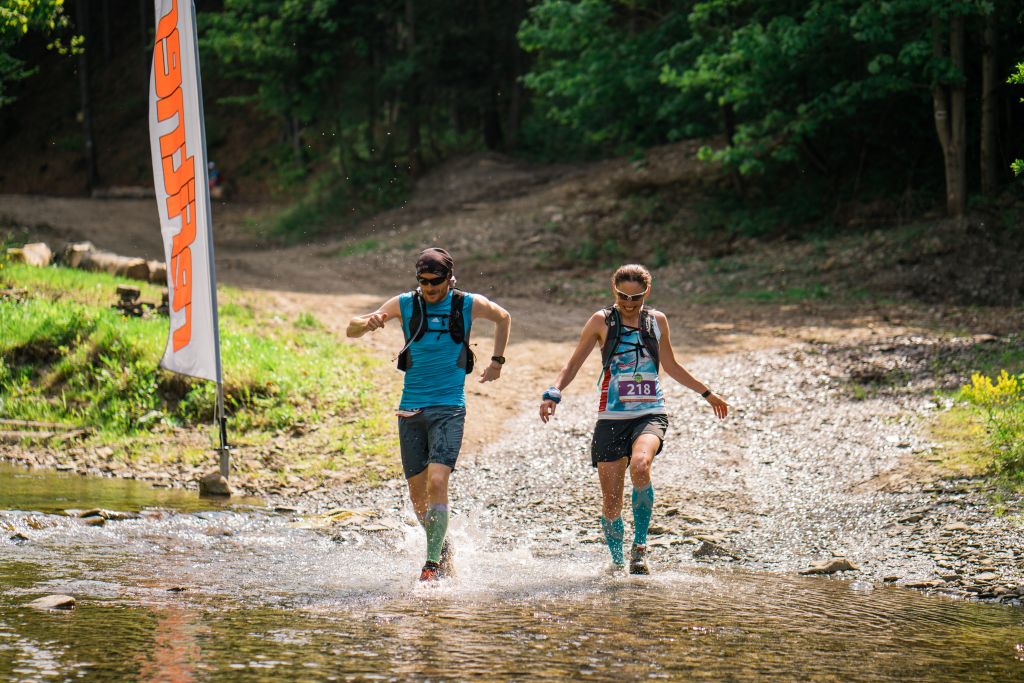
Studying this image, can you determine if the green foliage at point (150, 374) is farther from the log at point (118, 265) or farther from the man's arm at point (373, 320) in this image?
the man's arm at point (373, 320)

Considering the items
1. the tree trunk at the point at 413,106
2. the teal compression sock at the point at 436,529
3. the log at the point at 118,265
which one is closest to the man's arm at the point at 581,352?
the teal compression sock at the point at 436,529

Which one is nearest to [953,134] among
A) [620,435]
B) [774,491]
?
[774,491]

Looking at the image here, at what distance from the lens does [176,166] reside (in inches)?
380

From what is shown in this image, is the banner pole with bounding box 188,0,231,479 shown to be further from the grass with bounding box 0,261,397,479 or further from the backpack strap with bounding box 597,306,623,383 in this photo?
the backpack strap with bounding box 597,306,623,383

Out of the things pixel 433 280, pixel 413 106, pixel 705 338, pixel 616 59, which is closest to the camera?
pixel 433 280

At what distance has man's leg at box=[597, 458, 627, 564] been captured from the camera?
681 centimetres

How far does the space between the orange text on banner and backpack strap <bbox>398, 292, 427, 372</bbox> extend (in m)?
3.87

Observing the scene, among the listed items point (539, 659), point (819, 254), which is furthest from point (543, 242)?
point (539, 659)

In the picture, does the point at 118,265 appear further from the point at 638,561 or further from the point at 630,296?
the point at 638,561

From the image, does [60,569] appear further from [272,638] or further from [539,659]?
[539,659]

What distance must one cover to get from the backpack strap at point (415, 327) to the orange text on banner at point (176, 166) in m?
3.87

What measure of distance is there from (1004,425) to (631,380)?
3696 millimetres

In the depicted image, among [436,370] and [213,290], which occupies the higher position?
[213,290]

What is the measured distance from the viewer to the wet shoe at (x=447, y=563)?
21.7 ft
